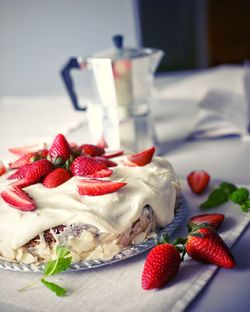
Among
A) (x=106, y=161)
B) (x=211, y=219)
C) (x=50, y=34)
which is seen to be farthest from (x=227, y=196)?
(x=50, y=34)

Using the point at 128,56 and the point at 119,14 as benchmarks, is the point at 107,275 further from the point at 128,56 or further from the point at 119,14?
the point at 119,14

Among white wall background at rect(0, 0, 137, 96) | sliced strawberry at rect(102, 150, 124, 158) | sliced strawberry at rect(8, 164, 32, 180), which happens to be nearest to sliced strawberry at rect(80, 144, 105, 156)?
sliced strawberry at rect(102, 150, 124, 158)

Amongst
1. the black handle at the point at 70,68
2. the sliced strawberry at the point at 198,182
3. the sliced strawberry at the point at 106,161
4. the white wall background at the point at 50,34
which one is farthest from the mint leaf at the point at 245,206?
the white wall background at the point at 50,34

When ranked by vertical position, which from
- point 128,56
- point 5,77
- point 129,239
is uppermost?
point 128,56

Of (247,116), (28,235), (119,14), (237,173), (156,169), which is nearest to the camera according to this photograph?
(28,235)

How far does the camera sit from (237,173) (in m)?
1.22

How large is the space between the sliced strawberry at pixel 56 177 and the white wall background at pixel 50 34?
1651 millimetres

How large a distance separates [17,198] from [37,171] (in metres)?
0.08

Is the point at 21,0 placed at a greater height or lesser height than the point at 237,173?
greater

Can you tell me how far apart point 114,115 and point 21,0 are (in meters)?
1.49

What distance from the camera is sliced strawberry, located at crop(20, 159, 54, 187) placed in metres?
0.92

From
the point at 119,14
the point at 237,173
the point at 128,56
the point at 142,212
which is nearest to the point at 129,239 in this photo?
the point at 142,212

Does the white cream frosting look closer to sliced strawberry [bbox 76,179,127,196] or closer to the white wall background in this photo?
sliced strawberry [bbox 76,179,127,196]

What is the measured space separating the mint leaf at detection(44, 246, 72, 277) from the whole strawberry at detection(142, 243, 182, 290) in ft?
0.37
